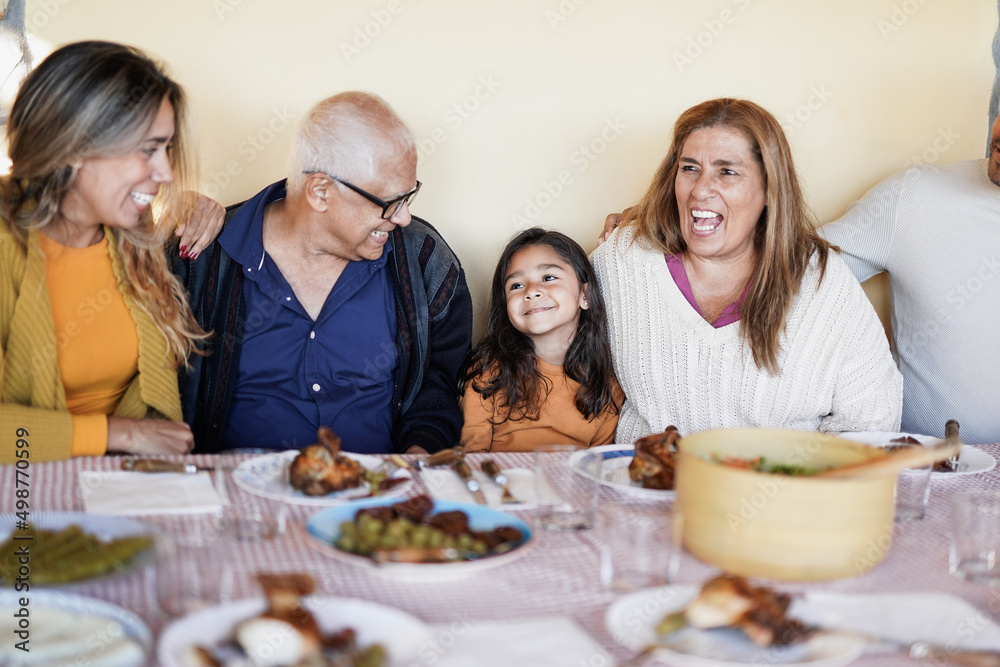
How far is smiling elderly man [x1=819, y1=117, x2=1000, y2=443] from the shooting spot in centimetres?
272

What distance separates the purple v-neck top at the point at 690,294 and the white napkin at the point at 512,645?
1.53 metres

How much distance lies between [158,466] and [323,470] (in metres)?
0.33

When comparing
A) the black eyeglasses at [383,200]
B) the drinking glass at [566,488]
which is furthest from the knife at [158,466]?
the black eyeglasses at [383,200]

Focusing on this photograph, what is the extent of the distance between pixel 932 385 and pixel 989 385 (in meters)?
0.16

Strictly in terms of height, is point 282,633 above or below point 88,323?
below

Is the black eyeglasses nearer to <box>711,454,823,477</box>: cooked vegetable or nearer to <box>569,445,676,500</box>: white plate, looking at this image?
<box>569,445,676,500</box>: white plate

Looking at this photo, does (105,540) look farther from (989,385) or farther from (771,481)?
(989,385)

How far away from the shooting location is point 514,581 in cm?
128

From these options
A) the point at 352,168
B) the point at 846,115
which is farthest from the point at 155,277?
the point at 846,115

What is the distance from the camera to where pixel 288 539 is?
136 cm

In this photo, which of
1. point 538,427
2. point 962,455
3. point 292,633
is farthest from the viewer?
point 538,427

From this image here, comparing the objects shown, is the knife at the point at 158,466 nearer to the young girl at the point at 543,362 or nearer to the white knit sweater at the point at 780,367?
the young girl at the point at 543,362

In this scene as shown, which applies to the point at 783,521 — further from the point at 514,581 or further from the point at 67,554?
the point at 67,554

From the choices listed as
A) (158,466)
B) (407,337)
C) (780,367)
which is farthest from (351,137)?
(780,367)
